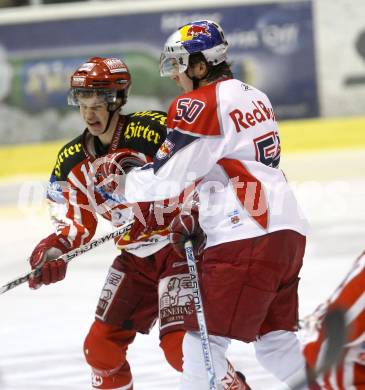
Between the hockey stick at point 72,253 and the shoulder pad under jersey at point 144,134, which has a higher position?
the shoulder pad under jersey at point 144,134

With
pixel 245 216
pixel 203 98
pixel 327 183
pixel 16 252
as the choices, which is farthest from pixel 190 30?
pixel 327 183

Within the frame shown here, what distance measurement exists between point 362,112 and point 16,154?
3229 mm

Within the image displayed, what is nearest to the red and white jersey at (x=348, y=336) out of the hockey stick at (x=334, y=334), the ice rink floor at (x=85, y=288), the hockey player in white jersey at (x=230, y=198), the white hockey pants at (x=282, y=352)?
the hockey stick at (x=334, y=334)

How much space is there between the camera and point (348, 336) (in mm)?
1922

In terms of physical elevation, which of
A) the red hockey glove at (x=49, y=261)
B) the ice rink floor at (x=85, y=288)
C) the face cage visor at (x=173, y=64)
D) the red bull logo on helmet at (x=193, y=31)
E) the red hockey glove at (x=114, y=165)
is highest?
the red bull logo on helmet at (x=193, y=31)

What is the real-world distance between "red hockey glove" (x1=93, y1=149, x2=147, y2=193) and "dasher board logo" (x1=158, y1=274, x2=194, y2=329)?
13.7 inches

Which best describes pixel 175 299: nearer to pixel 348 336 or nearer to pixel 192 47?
pixel 192 47

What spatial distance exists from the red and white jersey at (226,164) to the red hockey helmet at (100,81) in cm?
48

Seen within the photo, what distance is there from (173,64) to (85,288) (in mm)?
2436

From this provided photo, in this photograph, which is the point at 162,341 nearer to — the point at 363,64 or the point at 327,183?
the point at 327,183

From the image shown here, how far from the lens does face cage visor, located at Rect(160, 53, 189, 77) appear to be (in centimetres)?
284

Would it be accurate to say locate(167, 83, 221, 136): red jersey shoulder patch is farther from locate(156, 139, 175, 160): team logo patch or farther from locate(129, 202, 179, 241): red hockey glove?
locate(129, 202, 179, 241): red hockey glove

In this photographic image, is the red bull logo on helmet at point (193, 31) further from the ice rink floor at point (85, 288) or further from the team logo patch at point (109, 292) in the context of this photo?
the ice rink floor at point (85, 288)

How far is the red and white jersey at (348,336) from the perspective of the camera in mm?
1935
